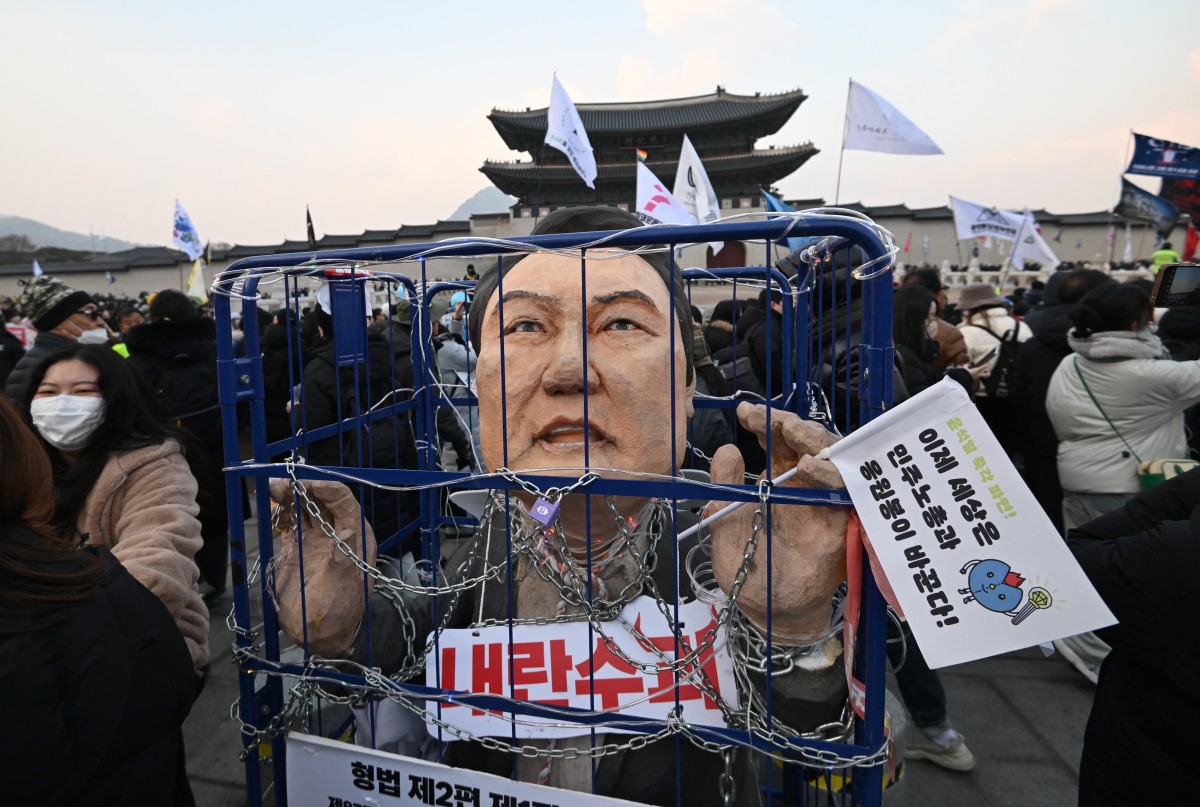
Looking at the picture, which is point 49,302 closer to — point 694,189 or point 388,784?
point 388,784

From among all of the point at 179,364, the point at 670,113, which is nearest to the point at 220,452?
the point at 179,364

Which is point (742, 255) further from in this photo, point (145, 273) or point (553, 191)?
point (145, 273)


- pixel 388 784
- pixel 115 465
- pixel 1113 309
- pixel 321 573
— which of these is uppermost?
pixel 1113 309

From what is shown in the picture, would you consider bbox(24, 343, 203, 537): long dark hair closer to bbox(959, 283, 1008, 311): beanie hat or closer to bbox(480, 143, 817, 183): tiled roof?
bbox(959, 283, 1008, 311): beanie hat

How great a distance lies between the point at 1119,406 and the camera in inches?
115

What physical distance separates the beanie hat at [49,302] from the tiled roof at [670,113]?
24238mm

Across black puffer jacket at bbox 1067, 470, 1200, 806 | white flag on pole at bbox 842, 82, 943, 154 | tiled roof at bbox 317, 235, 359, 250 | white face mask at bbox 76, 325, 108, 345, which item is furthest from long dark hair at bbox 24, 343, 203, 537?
tiled roof at bbox 317, 235, 359, 250

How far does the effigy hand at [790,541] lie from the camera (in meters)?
1.13

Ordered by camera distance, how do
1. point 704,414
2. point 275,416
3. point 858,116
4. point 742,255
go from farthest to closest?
1. point 742,255
2. point 858,116
3. point 275,416
4. point 704,414

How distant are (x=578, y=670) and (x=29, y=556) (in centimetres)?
106

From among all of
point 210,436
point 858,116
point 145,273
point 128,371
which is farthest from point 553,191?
point 128,371

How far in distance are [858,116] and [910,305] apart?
273 centimetres

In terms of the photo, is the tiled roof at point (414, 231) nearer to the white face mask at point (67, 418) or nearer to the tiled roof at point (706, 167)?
the tiled roof at point (706, 167)

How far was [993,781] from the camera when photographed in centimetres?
260
